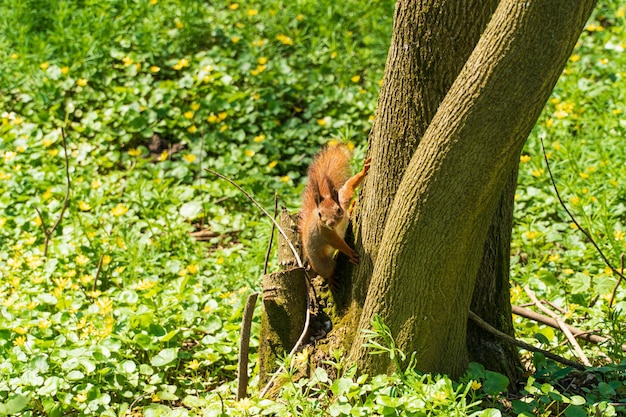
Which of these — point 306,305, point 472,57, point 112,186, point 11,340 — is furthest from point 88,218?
point 472,57

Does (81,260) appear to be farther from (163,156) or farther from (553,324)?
(553,324)

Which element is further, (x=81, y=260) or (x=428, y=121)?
(x=81, y=260)

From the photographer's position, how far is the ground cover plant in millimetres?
2992

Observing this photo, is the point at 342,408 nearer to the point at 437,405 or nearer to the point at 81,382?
the point at 437,405

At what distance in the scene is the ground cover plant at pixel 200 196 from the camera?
2992 mm

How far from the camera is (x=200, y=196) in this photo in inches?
200

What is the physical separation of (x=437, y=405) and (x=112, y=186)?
3.26m

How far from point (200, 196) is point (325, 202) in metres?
1.88

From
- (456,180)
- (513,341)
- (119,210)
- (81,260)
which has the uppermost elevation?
(456,180)

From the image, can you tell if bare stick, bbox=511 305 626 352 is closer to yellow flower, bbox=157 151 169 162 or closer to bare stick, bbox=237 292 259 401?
bare stick, bbox=237 292 259 401

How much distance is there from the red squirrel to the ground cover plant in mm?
533

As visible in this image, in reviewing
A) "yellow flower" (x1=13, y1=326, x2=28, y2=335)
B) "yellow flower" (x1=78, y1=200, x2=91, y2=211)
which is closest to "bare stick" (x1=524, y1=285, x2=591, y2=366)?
"yellow flower" (x1=13, y1=326, x2=28, y2=335)

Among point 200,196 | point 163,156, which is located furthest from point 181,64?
point 200,196

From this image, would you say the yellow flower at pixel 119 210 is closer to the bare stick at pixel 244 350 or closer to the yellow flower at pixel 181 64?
the yellow flower at pixel 181 64
